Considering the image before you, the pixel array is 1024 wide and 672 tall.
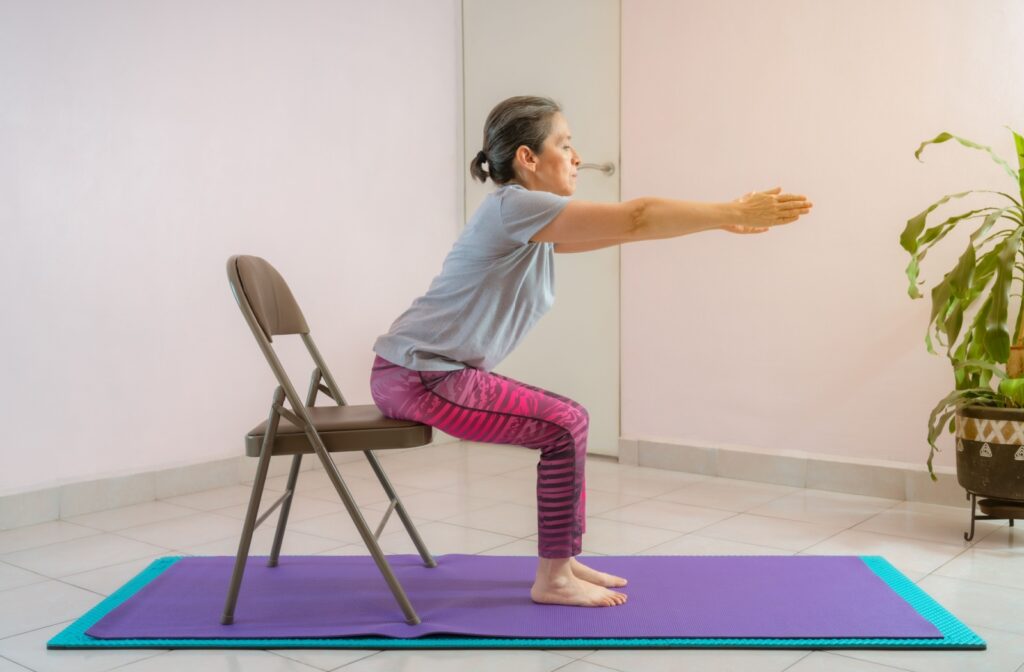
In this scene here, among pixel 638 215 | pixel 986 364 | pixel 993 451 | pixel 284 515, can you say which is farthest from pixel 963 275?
pixel 284 515

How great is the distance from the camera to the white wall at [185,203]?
118 inches

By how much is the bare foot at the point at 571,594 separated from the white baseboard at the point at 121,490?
1.77 meters

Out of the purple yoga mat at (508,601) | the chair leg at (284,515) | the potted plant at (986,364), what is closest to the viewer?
the purple yoga mat at (508,601)

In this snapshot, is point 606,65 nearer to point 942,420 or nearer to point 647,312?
point 647,312

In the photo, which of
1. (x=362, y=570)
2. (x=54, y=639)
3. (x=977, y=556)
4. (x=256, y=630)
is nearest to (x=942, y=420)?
(x=977, y=556)

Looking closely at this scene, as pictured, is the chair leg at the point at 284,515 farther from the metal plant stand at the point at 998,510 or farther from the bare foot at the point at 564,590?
the metal plant stand at the point at 998,510

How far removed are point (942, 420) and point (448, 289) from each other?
1.56m

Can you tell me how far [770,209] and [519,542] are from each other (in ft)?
4.24

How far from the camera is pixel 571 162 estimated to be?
7.31 ft

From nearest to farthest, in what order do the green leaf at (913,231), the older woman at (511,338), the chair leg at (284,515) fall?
the older woman at (511,338) < the chair leg at (284,515) < the green leaf at (913,231)

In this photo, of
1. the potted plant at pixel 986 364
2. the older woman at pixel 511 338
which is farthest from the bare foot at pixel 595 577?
the potted plant at pixel 986 364

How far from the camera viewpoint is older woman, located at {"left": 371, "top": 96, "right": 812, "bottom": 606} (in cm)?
207

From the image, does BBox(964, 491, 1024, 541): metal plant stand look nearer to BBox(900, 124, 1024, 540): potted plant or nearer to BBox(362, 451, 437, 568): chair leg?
BBox(900, 124, 1024, 540): potted plant

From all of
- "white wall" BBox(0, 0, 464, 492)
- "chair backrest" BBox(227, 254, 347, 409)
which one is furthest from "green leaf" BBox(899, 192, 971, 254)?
"white wall" BBox(0, 0, 464, 492)
